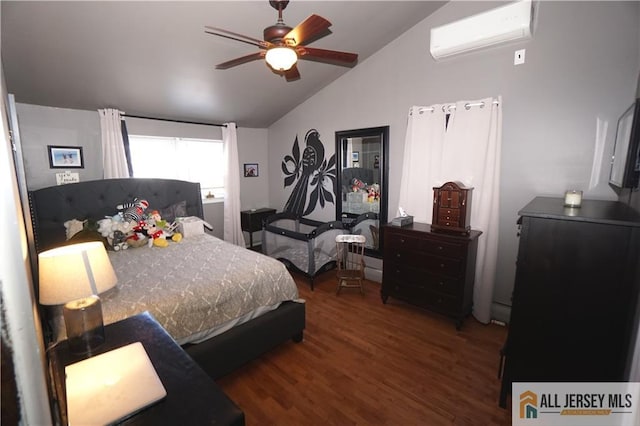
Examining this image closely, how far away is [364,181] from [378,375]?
7.57ft

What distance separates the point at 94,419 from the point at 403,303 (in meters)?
2.83

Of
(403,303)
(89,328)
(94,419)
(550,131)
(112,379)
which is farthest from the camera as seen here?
(403,303)

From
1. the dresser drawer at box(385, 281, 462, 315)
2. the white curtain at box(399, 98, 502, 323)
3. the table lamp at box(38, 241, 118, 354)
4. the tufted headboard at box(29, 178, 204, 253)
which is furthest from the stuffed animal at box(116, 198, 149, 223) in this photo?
the white curtain at box(399, 98, 502, 323)

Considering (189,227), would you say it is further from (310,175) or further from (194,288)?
(310,175)

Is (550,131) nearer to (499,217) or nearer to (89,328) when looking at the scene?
(499,217)

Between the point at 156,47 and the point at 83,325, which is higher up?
the point at 156,47

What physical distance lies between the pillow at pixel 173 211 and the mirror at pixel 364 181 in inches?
81.7

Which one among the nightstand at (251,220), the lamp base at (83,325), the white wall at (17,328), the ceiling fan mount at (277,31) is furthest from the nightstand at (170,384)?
the nightstand at (251,220)

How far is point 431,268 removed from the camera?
2.78 m

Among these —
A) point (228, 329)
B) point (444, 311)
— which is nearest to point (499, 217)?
point (444, 311)

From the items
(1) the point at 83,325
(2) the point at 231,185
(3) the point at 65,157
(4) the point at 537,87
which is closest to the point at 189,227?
(2) the point at 231,185

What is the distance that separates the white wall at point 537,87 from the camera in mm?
2178

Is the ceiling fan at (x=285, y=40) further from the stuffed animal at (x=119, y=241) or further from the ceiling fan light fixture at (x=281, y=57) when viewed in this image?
the stuffed animal at (x=119, y=241)

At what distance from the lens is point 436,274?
2.75m
